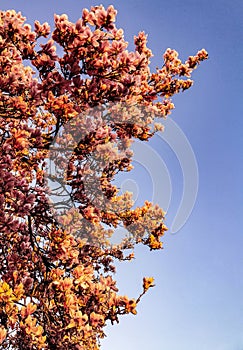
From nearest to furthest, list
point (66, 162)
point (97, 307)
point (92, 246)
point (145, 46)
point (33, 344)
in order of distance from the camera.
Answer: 1. point (33, 344)
2. point (97, 307)
3. point (66, 162)
4. point (145, 46)
5. point (92, 246)

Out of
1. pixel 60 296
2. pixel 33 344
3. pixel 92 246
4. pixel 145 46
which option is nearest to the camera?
pixel 33 344

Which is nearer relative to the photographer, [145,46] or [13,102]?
[13,102]

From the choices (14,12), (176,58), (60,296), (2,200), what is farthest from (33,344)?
(176,58)

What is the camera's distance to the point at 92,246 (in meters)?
8.20

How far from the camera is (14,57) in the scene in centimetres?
567

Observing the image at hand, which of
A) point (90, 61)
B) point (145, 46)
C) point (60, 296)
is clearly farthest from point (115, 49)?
point (60, 296)

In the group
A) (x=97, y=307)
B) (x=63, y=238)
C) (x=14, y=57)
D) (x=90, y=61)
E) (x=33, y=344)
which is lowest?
(x=33, y=344)

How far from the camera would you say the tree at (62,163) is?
4.98 meters

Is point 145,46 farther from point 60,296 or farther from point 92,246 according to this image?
point 60,296

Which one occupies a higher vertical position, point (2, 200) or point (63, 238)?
point (2, 200)

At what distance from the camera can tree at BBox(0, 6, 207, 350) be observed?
4.98 meters

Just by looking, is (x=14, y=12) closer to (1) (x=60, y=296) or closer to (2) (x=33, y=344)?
(1) (x=60, y=296)

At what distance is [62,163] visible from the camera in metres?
7.23

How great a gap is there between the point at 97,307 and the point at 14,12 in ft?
15.6
